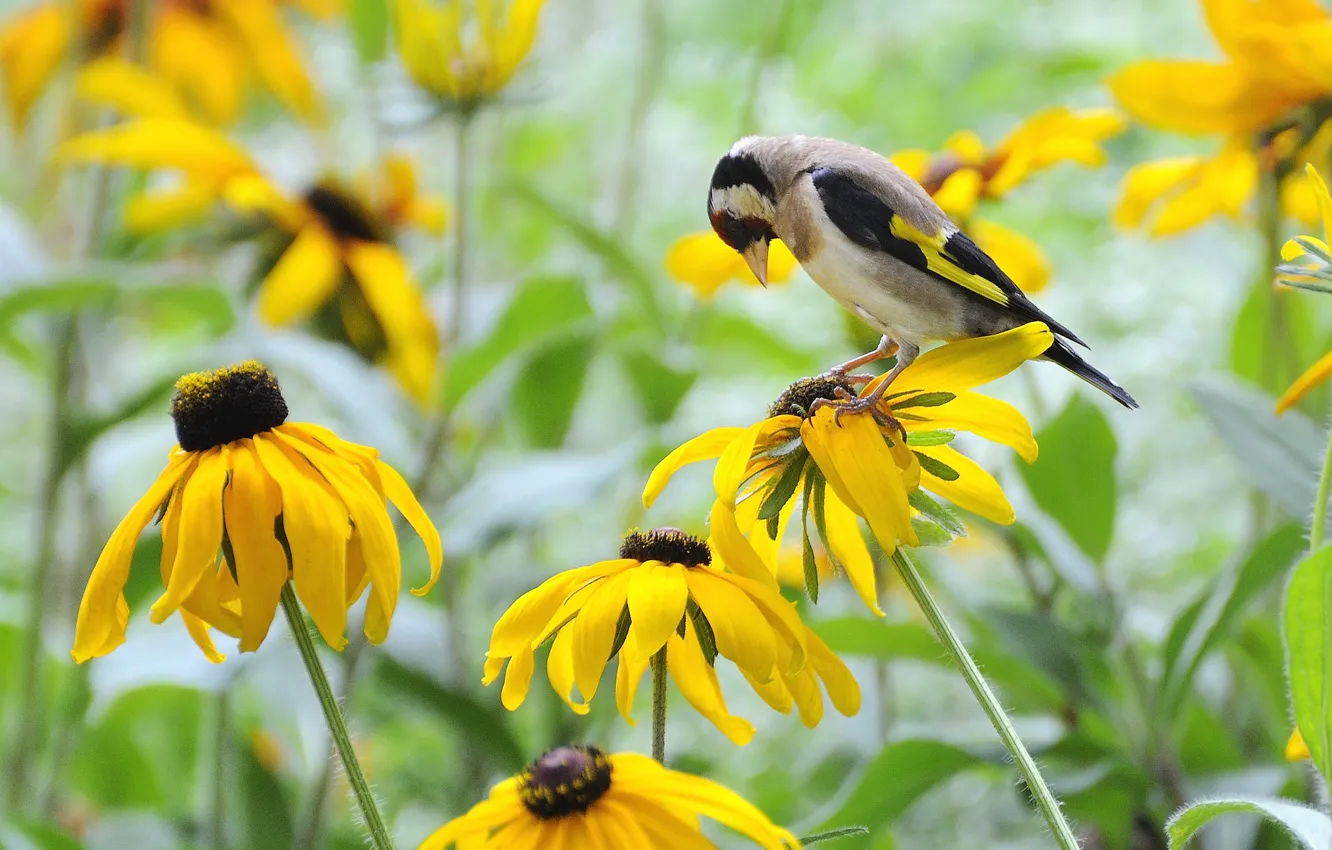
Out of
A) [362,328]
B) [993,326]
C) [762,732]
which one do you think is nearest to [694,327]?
[362,328]

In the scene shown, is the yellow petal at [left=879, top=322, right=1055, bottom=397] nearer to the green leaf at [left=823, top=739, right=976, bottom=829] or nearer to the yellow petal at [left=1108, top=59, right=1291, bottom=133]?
the green leaf at [left=823, top=739, right=976, bottom=829]

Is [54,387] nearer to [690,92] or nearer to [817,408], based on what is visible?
[817,408]

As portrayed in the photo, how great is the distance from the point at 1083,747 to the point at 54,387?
2.83 ft

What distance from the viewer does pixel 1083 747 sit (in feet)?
2.69

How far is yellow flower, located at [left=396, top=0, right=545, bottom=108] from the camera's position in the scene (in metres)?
1.01

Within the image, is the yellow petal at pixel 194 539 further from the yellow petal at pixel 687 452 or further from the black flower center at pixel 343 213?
the black flower center at pixel 343 213

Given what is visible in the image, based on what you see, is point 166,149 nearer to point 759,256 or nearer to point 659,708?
point 759,256

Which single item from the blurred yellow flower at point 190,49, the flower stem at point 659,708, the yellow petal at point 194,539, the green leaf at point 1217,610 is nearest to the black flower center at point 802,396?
the flower stem at point 659,708

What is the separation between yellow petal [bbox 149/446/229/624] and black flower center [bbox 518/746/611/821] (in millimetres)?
144

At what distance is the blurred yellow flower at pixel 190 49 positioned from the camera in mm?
1411

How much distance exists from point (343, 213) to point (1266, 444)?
85 cm

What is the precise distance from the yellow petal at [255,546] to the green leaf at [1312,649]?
33cm

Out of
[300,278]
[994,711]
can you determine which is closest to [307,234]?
[300,278]

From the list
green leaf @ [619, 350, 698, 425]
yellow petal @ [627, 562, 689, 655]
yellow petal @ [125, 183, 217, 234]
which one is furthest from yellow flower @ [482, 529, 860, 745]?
yellow petal @ [125, 183, 217, 234]
